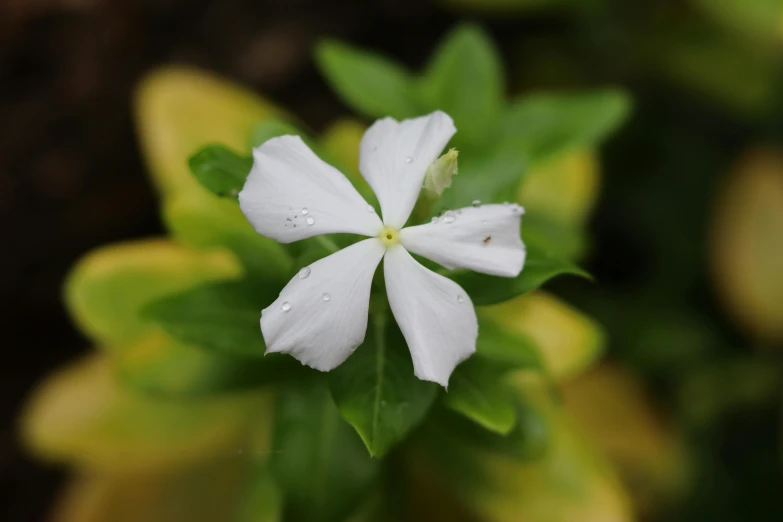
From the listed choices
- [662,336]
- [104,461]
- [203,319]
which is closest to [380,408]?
[203,319]

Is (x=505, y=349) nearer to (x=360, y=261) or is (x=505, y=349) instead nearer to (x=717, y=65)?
(x=360, y=261)

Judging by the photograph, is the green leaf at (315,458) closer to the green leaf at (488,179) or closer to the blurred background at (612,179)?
the green leaf at (488,179)

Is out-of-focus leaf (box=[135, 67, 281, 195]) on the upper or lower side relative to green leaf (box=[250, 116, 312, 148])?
lower

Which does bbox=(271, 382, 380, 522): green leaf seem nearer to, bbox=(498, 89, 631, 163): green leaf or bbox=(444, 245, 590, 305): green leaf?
bbox=(444, 245, 590, 305): green leaf

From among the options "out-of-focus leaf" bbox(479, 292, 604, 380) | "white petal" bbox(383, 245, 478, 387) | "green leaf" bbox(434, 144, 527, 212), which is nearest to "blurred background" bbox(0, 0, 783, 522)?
"out-of-focus leaf" bbox(479, 292, 604, 380)

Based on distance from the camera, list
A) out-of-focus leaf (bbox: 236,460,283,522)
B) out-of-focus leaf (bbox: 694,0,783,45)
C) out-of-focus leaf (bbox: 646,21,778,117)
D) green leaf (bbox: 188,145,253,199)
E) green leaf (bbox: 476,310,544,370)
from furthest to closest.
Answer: out-of-focus leaf (bbox: 646,21,778,117) → out-of-focus leaf (bbox: 694,0,783,45) → out-of-focus leaf (bbox: 236,460,283,522) → green leaf (bbox: 476,310,544,370) → green leaf (bbox: 188,145,253,199)

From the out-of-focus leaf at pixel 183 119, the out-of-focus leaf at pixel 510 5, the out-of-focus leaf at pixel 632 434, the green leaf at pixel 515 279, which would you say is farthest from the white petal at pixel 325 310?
the out-of-focus leaf at pixel 510 5

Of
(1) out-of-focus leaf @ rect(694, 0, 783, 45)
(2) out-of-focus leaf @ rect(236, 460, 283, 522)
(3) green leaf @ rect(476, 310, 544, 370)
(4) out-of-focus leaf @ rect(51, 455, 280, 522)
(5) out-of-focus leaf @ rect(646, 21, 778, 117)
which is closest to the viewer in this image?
(3) green leaf @ rect(476, 310, 544, 370)
